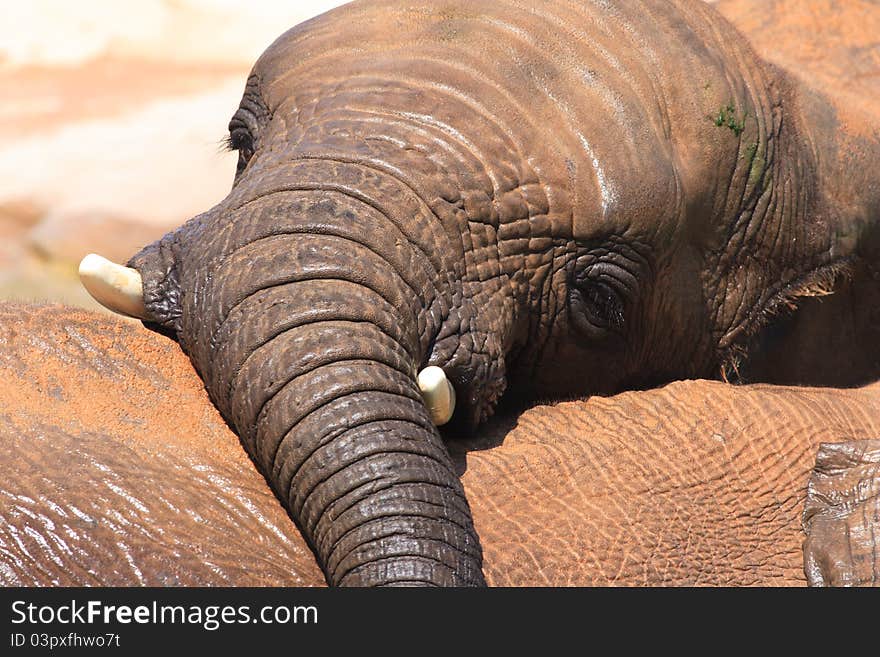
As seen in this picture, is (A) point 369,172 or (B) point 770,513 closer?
(A) point 369,172

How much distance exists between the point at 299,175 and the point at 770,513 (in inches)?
52.6

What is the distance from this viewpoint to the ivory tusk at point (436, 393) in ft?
10.3

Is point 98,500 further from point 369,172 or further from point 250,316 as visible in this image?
point 369,172

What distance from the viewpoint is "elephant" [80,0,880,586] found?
2945 mm

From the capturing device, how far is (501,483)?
3.38 metres

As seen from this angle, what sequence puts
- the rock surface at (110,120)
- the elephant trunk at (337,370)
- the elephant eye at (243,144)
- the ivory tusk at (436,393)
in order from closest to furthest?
1. the elephant trunk at (337,370)
2. the ivory tusk at (436,393)
3. the elephant eye at (243,144)
4. the rock surface at (110,120)

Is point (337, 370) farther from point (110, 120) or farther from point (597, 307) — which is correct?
point (110, 120)

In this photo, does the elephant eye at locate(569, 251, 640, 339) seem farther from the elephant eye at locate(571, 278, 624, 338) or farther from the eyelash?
the eyelash

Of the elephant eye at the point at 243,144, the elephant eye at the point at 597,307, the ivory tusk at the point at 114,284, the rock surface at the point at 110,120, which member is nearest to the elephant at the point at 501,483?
the ivory tusk at the point at 114,284

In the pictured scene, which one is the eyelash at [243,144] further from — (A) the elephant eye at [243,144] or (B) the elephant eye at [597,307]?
(B) the elephant eye at [597,307]

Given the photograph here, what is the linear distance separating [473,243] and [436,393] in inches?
16.1

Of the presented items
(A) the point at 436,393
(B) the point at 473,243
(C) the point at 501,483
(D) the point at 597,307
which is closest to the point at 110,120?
(D) the point at 597,307
